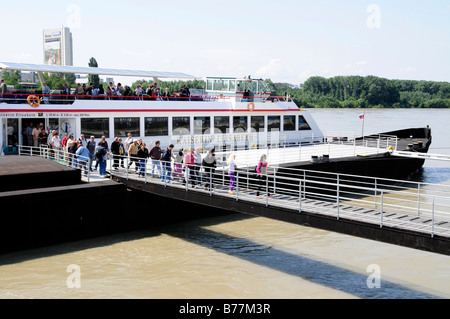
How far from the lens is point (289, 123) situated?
25.5 m

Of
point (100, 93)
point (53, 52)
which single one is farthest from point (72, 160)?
point (53, 52)

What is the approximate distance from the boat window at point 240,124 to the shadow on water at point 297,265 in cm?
867

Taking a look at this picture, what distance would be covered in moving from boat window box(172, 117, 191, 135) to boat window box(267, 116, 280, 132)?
15.1ft

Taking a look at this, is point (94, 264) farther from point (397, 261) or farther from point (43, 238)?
point (397, 261)

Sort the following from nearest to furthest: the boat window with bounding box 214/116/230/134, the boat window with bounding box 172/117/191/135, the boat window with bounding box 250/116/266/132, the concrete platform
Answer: the concrete platform < the boat window with bounding box 172/117/191/135 < the boat window with bounding box 214/116/230/134 < the boat window with bounding box 250/116/266/132

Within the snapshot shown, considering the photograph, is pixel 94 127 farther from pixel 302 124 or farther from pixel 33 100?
pixel 302 124

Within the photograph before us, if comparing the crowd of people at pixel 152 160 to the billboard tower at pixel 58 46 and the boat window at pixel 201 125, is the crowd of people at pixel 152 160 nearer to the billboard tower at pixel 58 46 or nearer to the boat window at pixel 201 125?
the boat window at pixel 201 125

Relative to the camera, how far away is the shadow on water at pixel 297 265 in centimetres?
1059

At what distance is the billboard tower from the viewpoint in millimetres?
173500

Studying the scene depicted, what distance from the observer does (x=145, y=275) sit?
1163cm

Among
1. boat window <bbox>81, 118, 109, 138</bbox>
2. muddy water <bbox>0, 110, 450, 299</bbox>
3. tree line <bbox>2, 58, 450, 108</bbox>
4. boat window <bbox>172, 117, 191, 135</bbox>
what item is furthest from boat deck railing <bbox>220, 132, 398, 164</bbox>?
tree line <bbox>2, 58, 450, 108</bbox>

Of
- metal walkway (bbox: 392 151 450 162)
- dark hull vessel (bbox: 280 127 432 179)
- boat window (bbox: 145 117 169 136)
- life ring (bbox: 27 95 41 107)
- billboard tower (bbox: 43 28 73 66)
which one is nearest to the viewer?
life ring (bbox: 27 95 41 107)

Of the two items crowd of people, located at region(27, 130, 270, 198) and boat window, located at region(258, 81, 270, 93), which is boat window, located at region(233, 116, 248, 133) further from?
crowd of people, located at region(27, 130, 270, 198)
